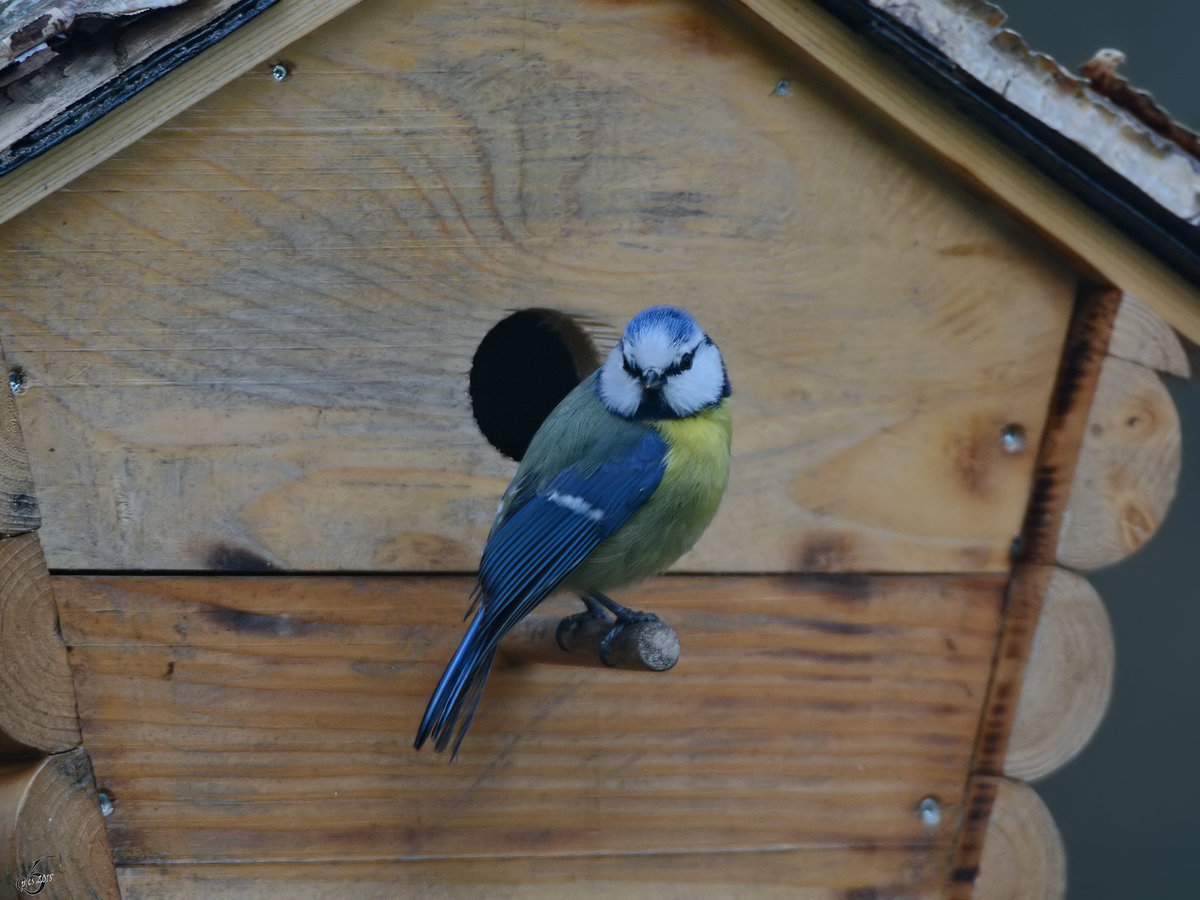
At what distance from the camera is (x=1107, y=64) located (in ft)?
6.91

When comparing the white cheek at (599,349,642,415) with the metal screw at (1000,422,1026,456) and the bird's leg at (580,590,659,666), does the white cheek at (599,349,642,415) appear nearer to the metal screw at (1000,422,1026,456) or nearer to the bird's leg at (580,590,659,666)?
the bird's leg at (580,590,659,666)

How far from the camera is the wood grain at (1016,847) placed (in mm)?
2369

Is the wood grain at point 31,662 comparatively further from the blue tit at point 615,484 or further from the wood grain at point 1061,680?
the wood grain at point 1061,680

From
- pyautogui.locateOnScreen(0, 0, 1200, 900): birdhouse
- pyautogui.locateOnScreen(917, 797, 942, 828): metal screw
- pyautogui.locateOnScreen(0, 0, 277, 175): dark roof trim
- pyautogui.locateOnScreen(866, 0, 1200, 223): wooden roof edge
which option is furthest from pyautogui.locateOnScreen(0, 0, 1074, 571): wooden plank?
pyautogui.locateOnScreen(917, 797, 942, 828): metal screw

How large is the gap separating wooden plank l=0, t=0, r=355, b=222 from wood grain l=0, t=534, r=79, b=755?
0.46m

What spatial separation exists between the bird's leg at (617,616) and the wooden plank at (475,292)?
0.47ft

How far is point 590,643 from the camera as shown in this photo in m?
1.97

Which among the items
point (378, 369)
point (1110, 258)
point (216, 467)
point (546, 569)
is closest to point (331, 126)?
point (378, 369)

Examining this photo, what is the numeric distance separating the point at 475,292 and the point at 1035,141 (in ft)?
2.71

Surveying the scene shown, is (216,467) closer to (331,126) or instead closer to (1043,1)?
(331,126)

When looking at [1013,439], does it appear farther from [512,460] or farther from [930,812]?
[512,460]

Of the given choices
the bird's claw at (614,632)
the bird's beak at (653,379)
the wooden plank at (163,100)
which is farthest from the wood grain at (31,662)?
the bird's beak at (653,379)

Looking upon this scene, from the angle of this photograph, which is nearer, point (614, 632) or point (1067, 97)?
point (614, 632)

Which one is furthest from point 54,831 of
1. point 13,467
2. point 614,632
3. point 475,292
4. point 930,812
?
point 930,812
